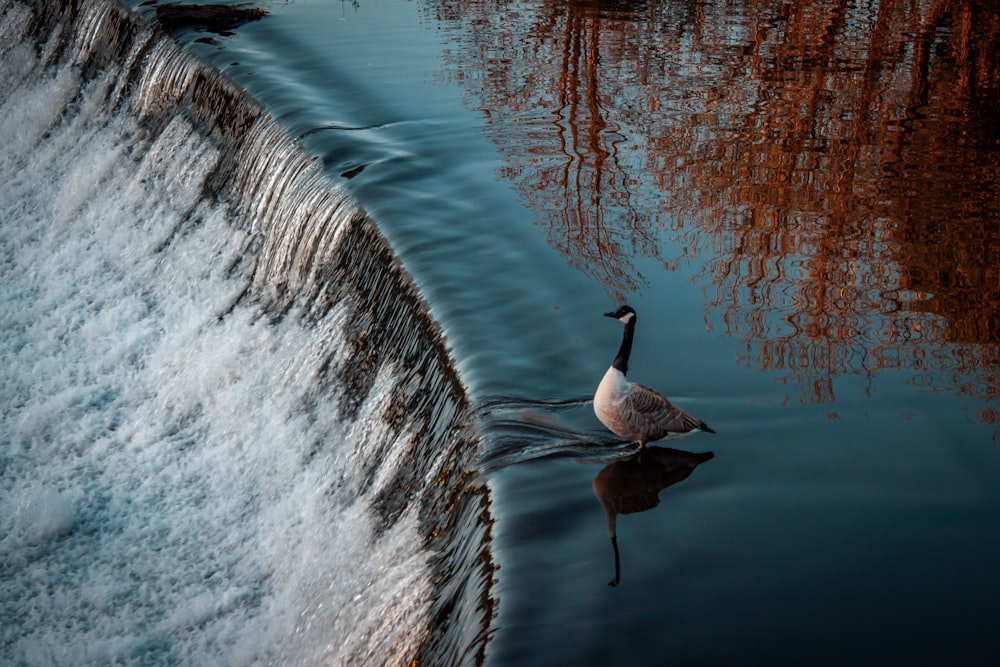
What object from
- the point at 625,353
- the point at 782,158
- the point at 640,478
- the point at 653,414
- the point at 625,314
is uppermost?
the point at 625,314

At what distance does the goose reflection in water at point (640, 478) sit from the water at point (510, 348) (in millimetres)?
30

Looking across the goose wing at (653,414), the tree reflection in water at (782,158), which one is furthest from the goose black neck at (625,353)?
the tree reflection in water at (782,158)

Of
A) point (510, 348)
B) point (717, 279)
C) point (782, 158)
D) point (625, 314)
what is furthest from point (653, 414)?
point (782, 158)

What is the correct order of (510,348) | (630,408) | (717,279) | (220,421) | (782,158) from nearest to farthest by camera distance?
1. (630,408)
2. (510,348)
3. (717,279)
4. (220,421)
5. (782,158)

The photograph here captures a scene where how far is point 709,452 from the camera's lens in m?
6.23

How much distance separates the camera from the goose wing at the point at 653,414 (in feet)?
19.2

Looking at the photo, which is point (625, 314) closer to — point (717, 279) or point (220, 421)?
point (717, 279)

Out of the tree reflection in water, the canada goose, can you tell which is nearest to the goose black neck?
the canada goose

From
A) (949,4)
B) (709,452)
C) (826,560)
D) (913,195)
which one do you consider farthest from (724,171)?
(949,4)

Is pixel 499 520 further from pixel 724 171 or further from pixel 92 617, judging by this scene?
pixel 724 171

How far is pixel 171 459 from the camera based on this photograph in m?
9.36

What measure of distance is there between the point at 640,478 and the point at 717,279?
113 inches

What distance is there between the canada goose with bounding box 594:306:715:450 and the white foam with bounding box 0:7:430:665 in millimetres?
1286

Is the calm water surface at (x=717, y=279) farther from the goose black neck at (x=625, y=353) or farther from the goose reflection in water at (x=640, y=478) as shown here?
the goose black neck at (x=625, y=353)
